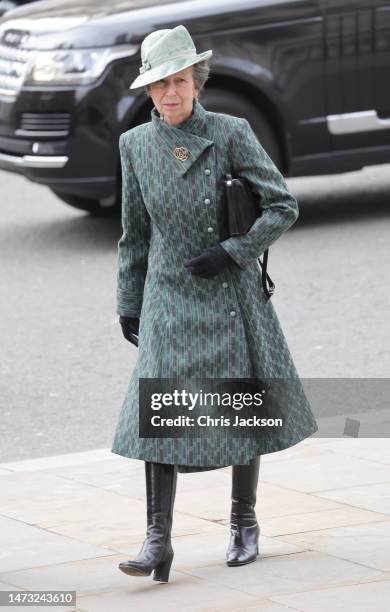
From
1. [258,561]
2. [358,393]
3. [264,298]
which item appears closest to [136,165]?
[264,298]

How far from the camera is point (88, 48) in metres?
11.4

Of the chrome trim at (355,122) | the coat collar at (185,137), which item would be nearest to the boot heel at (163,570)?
the coat collar at (185,137)

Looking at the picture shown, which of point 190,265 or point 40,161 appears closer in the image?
point 190,265

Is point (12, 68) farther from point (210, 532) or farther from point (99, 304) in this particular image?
point (210, 532)

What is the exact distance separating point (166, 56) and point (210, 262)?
63 centimetres

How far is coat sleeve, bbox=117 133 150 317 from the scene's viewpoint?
5.45 meters

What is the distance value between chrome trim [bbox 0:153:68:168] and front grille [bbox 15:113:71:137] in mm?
149

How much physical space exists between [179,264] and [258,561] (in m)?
0.97

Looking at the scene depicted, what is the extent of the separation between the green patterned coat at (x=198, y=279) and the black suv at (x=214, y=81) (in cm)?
Result: 602

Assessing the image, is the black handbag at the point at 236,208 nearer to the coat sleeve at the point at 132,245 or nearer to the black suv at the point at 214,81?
the coat sleeve at the point at 132,245

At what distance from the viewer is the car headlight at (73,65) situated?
1136 cm

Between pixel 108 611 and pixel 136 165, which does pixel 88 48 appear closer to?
pixel 136 165

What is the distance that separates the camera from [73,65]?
1142 cm

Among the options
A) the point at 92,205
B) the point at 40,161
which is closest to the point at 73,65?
the point at 40,161
